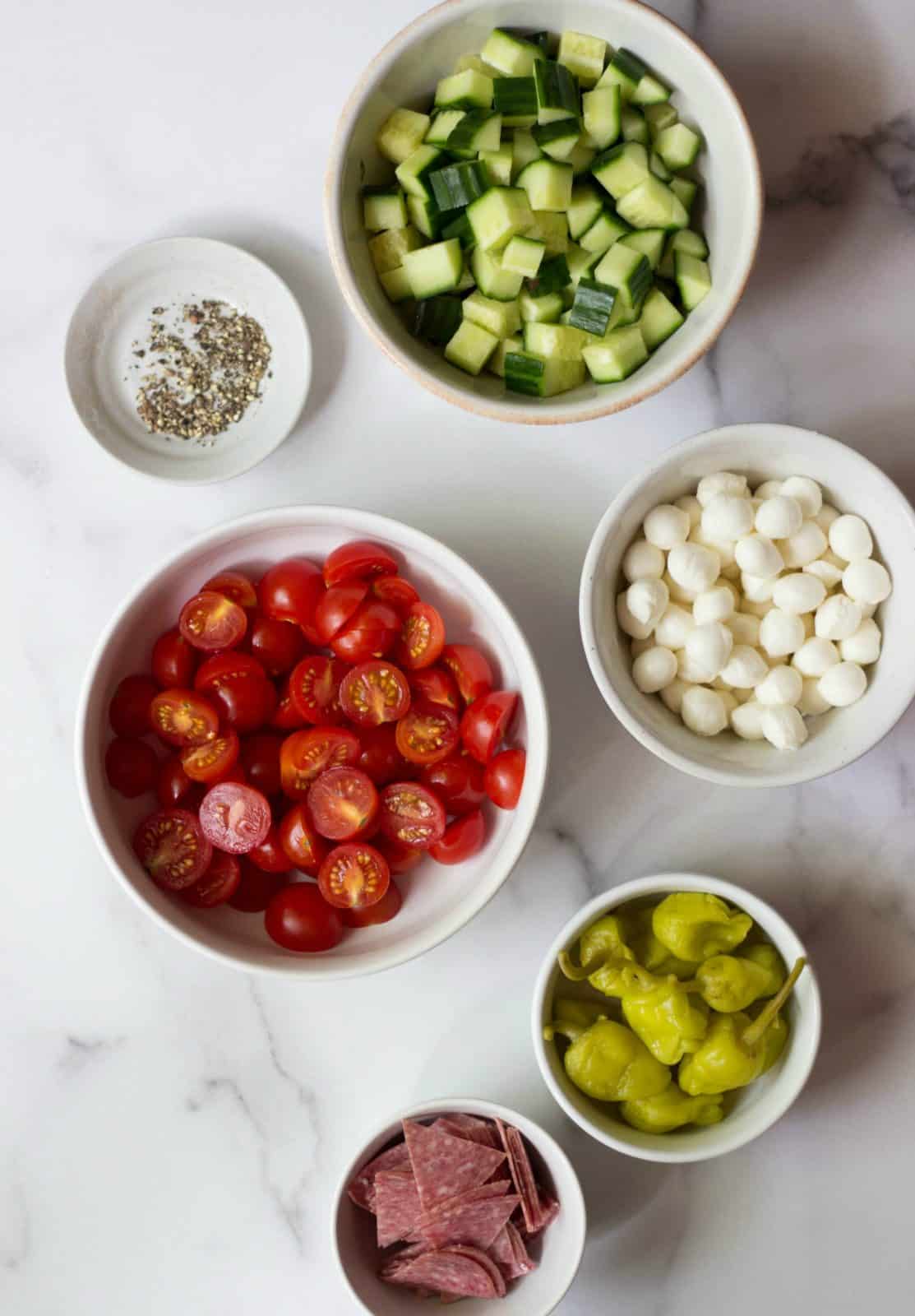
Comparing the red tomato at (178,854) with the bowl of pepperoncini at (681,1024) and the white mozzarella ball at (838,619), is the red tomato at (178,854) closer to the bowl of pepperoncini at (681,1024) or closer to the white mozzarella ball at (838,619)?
the bowl of pepperoncini at (681,1024)

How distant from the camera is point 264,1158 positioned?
6.02 feet

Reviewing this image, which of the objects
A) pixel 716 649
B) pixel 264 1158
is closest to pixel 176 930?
pixel 264 1158

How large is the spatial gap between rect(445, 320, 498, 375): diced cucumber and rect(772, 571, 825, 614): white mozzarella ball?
507mm

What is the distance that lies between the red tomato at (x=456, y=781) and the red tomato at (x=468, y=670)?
91 millimetres

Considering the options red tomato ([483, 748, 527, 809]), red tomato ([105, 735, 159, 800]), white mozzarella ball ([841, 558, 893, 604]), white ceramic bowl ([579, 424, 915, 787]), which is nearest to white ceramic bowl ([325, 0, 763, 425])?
white ceramic bowl ([579, 424, 915, 787])

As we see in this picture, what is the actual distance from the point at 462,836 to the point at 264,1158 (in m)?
0.64

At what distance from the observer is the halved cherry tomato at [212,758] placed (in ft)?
5.40

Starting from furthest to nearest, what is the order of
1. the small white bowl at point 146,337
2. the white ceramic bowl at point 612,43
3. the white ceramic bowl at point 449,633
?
the small white bowl at point 146,337, the white ceramic bowl at point 449,633, the white ceramic bowl at point 612,43

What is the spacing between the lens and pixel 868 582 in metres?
1.54

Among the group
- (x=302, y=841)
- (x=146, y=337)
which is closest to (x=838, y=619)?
(x=302, y=841)

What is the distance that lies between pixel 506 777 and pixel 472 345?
601 millimetres

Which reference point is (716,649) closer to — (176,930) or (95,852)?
(176,930)

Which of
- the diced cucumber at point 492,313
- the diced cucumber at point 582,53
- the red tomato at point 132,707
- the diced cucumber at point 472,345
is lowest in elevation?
the red tomato at point 132,707

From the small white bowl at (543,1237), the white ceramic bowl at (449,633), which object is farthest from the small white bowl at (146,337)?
the small white bowl at (543,1237)
